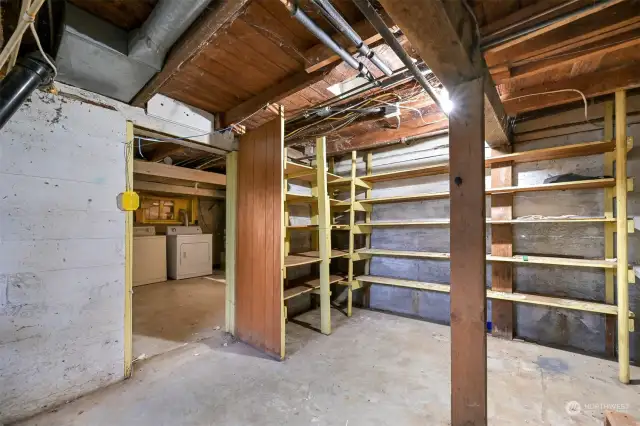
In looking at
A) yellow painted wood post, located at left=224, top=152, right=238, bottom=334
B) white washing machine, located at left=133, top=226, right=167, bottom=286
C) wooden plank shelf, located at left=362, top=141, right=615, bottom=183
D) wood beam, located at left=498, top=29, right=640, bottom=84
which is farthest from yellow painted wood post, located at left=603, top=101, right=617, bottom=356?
white washing machine, located at left=133, top=226, right=167, bottom=286

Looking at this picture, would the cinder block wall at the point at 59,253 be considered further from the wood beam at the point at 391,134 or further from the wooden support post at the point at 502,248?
the wooden support post at the point at 502,248

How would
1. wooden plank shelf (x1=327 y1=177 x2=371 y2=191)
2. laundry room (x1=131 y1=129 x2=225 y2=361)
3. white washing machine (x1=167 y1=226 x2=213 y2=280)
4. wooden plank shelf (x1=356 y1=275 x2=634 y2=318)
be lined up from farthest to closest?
white washing machine (x1=167 y1=226 x2=213 y2=280), wooden plank shelf (x1=327 y1=177 x2=371 y2=191), laundry room (x1=131 y1=129 x2=225 y2=361), wooden plank shelf (x1=356 y1=275 x2=634 y2=318)

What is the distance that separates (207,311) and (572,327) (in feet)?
12.7

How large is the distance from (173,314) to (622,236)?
437cm

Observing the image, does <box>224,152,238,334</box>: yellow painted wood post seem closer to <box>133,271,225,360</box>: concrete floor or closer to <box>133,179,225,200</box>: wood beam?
<box>133,271,225,360</box>: concrete floor

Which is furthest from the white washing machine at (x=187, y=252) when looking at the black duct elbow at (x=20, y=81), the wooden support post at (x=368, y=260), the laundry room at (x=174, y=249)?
the black duct elbow at (x=20, y=81)

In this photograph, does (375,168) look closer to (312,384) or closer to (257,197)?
(257,197)

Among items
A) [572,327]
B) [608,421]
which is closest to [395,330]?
[572,327]

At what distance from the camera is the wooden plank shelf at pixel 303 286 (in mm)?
2600

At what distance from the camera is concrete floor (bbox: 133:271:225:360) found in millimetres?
2523

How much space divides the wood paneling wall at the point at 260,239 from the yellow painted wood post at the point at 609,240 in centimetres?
272

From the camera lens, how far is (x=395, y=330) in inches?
109

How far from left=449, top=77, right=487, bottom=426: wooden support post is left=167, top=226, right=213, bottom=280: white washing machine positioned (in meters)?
5.47

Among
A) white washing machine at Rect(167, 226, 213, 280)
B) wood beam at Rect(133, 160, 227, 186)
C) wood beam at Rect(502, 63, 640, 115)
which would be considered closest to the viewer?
wood beam at Rect(502, 63, 640, 115)
